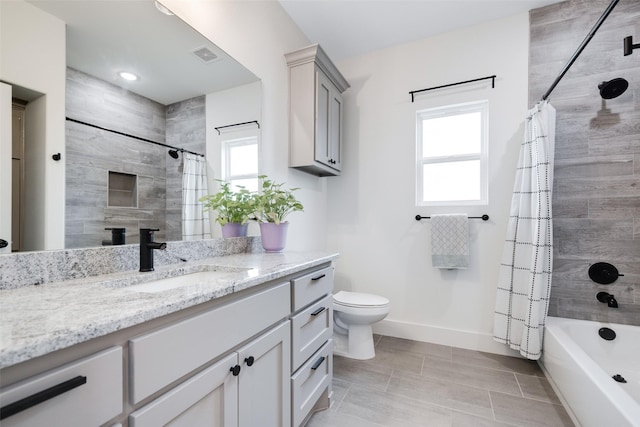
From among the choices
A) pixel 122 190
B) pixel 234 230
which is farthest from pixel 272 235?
pixel 122 190

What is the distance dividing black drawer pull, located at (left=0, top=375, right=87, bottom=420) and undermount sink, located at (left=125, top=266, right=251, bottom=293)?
449 millimetres

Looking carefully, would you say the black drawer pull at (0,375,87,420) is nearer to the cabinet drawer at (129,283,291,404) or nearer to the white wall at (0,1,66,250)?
the cabinet drawer at (129,283,291,404)

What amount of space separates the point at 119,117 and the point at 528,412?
2.58 metres

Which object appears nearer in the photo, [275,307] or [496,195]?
[275,307]

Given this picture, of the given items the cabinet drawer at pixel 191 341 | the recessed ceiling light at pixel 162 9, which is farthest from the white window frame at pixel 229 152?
the cabinet drawer at pixel 191 341

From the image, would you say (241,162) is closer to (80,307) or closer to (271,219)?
(271,219)

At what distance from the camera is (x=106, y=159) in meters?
1.15

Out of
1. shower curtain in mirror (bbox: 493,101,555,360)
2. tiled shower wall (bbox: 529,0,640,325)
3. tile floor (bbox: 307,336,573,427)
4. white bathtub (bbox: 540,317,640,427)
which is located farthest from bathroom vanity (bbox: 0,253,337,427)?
tiled shower wall (bbox: 529,0,640,325)

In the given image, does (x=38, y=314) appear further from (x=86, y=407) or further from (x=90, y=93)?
(x=90, y=93)

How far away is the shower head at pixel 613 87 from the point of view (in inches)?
78.5

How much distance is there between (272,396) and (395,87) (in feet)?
8.85

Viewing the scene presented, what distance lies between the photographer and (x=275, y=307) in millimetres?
1164

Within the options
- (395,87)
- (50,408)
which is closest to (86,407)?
(50,408)

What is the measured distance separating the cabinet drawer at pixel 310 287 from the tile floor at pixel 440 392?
714 mm
